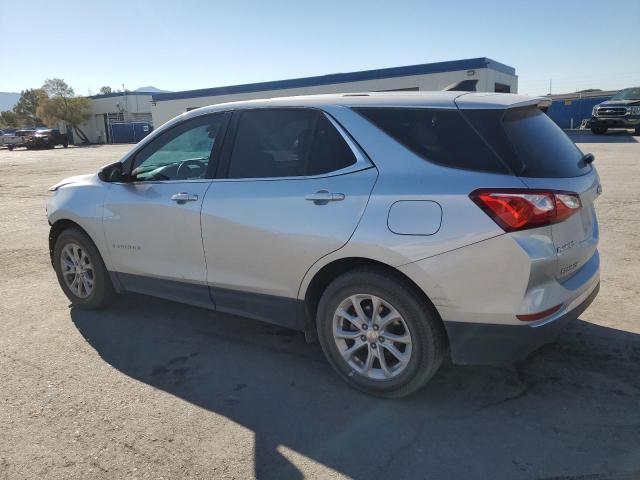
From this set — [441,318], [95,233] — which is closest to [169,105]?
[95,233]

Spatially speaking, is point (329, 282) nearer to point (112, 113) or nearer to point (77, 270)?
point (77, 270)

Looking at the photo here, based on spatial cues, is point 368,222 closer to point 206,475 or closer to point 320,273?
point 320,273

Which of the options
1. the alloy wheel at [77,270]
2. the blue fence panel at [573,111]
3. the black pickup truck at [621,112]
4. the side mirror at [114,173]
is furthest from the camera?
the blue fence panel at [573,111]

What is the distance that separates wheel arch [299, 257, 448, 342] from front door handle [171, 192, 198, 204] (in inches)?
43.9

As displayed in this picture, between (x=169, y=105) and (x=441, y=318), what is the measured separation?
38317 millimetres

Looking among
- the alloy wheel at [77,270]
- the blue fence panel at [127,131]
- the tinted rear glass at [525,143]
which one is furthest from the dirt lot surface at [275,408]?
the blue fence panel at [127,131]

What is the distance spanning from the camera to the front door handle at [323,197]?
3135mm

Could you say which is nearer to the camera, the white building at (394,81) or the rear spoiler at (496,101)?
the rear spoiler at (496,101)

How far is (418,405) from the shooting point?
10.4 ft

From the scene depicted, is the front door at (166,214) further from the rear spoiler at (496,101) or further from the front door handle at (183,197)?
the rear spoiler at (496,101)

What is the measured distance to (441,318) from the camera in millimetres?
2943

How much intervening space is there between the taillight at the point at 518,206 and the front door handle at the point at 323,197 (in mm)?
786

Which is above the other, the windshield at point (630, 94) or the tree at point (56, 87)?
the tree at point (56, 87)

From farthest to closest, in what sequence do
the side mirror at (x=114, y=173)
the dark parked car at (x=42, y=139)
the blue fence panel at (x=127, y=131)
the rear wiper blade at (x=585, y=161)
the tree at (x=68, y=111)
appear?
the tree at (x=68, y=111), the blue fence panel at (x=127, y=131), the dark parked car at (x=42, y=139), the side mirror at (x=114, y=173), the rear wiper blade at (x=585, y=161)
